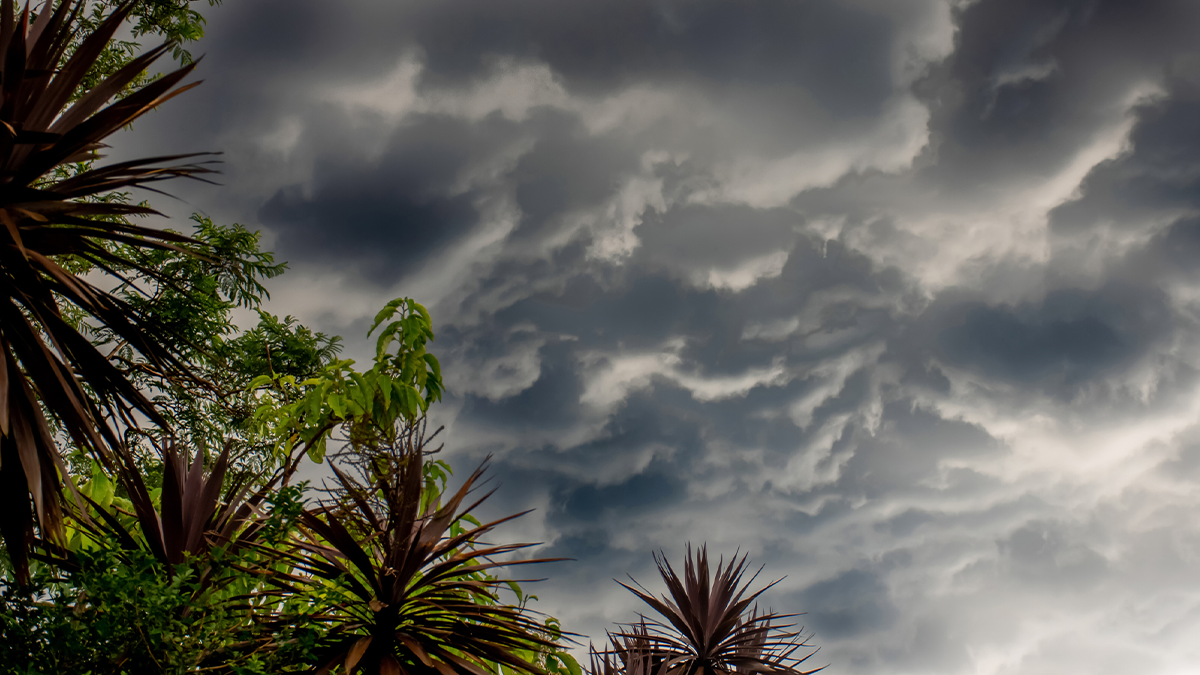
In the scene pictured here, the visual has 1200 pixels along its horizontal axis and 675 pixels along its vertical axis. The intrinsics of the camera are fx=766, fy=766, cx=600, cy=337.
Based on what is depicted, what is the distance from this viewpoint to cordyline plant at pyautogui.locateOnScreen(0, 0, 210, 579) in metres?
3.61

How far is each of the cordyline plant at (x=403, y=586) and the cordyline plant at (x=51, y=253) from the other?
1191 mm

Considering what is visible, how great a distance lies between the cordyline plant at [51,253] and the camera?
3609 millimetres

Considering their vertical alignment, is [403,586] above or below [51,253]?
below

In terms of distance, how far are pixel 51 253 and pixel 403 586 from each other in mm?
2467

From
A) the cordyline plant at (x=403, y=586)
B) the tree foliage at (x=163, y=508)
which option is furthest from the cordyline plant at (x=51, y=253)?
the cordyline plant at (x=403, y=586)

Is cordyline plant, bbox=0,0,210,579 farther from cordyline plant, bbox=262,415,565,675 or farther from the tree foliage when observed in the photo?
cordyline plant, bbox=262,415,565,675

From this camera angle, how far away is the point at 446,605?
4105mm

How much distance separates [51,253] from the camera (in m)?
3.88

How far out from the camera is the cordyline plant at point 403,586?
3920 mm

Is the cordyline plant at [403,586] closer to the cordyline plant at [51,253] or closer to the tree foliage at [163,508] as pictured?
Result: the tree foliage at [163,508]

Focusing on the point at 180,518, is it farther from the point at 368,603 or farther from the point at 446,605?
the point at 446,605

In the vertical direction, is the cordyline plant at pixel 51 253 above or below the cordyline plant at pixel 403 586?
above

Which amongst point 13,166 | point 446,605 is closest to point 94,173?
point 13,166

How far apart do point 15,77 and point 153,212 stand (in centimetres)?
89
